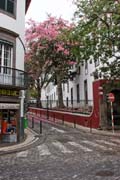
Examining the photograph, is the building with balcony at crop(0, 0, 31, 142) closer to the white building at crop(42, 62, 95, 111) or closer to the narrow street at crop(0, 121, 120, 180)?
the narrow street at crop(0, 121, 120, 180)

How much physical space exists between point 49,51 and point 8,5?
56.0ft

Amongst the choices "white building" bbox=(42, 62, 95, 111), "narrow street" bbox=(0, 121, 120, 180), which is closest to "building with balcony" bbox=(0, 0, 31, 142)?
"narrow street" bbox=(0, 121, 120, 180)

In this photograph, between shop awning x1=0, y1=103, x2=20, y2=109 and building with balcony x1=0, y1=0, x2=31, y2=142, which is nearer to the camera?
shop awning x1=0, y1=103, x2=20, y2=109

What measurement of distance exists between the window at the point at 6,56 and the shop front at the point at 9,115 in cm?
133

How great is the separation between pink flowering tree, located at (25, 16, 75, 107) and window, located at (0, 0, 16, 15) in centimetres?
1544

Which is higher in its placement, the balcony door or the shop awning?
the balcony door

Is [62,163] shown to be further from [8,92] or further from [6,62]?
[6,62]

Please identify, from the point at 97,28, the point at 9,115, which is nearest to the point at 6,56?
the point at 9,115

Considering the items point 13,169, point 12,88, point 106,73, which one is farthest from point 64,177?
point 106,73

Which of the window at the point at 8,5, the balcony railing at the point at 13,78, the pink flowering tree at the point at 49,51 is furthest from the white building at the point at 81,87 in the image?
the window at the point at 8,5

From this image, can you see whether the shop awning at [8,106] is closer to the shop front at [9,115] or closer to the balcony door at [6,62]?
the shop front at [9,115]

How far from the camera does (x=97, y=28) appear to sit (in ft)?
60.3

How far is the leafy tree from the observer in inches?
679

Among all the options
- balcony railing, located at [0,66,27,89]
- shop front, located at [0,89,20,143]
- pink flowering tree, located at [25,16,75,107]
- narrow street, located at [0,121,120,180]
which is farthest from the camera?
pink flowering tree, located at [25,16,75,107]
